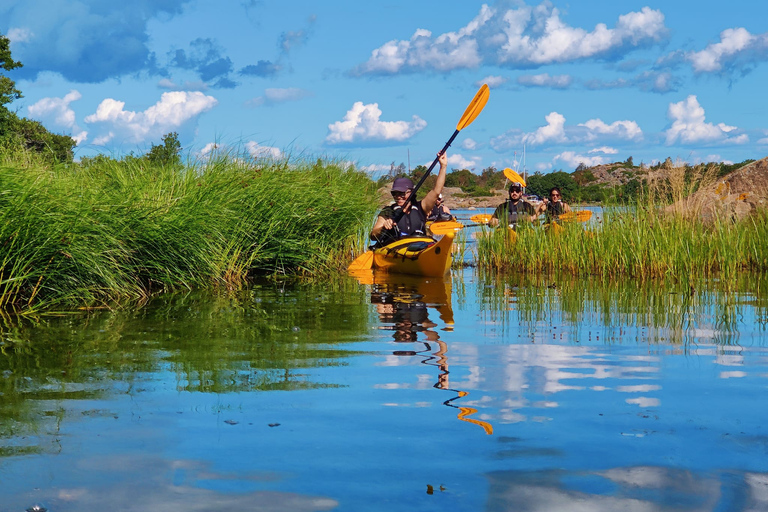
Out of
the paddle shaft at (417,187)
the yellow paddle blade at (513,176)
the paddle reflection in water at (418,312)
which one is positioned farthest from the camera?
the yellow paddle blade at (513,176)

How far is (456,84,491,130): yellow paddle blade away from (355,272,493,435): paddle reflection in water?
109 inches

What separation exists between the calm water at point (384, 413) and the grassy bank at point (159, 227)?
85 centimetres

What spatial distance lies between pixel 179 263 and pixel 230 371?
547 centimetres

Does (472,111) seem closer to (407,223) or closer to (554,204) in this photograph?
(407,223)

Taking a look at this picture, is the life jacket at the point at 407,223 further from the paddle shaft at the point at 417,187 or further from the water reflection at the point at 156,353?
the water reflection at the point at 156,353

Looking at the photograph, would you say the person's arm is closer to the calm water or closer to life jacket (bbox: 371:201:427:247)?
life jacket (bbox: 371:201:427:247)

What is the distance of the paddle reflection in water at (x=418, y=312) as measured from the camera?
508cm

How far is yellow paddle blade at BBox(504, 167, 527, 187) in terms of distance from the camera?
1650cm

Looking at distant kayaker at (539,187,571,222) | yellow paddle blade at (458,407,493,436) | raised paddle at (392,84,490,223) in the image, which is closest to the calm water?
yellow paddle blade at (458,407,493,436)

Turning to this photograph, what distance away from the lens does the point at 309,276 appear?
43.4 ft

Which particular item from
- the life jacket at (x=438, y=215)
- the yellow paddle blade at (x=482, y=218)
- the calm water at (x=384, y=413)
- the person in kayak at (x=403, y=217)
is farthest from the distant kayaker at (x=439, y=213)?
the calm water at (x=384, y=413)

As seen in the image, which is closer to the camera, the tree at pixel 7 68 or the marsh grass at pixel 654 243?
the marsh grass at pixel 654 243

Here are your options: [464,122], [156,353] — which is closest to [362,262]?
[464,122]

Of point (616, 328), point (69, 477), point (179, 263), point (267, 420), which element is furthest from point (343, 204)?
point (69, 477)
